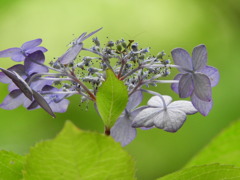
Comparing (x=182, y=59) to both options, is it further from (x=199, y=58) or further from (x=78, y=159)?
(x=78, y=159)

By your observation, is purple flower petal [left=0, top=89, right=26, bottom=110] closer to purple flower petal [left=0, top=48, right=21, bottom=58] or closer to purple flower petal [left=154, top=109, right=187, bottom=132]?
purple flower petal [left=0, top=48, right=21, bottom=58]

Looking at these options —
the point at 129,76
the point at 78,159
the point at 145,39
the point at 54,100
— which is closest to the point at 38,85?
the point at 54,100

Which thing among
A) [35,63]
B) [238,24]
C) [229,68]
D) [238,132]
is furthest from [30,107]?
[238,24]

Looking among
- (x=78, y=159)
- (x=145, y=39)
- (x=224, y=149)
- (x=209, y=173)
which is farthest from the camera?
(x=145, y=39)

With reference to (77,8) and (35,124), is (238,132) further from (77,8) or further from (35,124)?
(77,8)

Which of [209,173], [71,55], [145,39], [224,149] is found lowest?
[145,39]

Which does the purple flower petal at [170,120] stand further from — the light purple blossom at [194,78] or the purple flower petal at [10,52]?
the purple flower petal at [10,52]

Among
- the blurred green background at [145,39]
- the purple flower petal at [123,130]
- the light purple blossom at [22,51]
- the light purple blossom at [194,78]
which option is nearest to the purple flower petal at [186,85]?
the light purple blossom at [194,78]

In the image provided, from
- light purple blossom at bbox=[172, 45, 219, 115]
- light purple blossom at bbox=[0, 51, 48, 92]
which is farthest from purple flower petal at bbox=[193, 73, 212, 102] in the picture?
light purple blossom at bbox=[0, 51, 48, 92]
